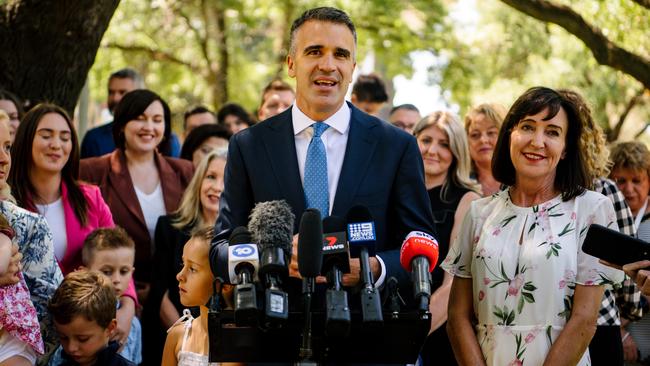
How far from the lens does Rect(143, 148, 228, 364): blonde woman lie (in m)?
7.11

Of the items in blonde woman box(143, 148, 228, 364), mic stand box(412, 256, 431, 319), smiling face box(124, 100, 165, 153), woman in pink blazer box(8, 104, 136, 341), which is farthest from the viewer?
smiling face box(124, 100, 165, 153)

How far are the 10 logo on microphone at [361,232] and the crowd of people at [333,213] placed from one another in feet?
0.76

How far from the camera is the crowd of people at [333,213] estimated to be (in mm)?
4473

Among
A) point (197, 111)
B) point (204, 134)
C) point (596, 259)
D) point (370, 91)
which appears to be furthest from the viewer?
point (197, 111)

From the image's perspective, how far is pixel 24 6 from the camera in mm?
8383

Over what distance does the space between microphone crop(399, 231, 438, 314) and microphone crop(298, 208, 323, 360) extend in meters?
0.42

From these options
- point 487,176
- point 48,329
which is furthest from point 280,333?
point 487,176

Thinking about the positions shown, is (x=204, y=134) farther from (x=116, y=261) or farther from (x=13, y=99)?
(x=116, y=261)

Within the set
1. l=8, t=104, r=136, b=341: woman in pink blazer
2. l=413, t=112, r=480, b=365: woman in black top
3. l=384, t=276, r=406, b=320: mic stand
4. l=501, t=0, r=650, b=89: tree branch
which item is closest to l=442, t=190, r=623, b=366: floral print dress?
l=384, t=276, r=406, b=320: mic stand

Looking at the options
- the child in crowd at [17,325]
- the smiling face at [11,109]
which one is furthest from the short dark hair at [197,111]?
the child in crowd at [17,325]

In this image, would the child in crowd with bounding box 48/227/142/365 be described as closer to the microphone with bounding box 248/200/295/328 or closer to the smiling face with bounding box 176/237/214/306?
the smiling face with bounding box 176/237/214/306

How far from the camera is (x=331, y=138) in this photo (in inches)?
179

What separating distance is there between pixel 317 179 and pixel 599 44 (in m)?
7.12

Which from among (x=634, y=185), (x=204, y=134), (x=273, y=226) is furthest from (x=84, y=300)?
(x=634, y=185)
